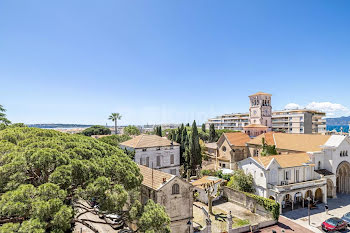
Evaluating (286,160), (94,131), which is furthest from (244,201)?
(94,131)

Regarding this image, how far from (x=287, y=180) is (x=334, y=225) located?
8.80m

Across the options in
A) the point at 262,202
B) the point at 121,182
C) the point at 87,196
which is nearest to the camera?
the point at 87,196

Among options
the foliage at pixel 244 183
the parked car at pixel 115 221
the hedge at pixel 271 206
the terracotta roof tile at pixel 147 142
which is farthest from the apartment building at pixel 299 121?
the parked car at pixel 115 221

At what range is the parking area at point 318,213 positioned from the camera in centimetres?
2672

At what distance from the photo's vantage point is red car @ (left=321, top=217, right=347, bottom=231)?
24497mm

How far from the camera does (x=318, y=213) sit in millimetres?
30094

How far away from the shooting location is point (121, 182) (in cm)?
1609

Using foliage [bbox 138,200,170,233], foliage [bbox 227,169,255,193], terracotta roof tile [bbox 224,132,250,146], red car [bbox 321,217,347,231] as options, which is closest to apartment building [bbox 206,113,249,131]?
terracotta roof tile [bbox 224,132,250,146]

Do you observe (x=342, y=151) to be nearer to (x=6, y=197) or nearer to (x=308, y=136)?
(x=308, y=136)

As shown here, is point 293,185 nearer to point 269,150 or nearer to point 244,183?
point 244,183

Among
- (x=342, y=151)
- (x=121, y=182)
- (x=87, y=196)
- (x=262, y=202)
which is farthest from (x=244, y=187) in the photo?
(x=87, y=196)

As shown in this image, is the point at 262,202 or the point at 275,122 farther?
the point at 275,122

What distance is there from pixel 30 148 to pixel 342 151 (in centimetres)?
4417

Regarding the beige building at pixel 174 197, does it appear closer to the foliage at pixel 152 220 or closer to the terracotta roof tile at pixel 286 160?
the foliage at pixel 152 220
